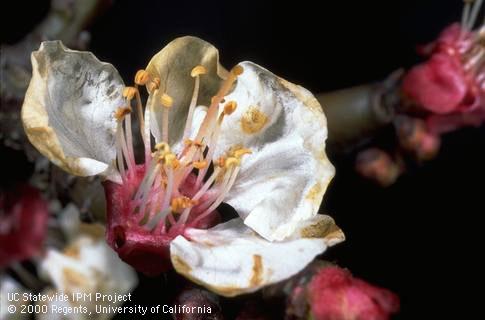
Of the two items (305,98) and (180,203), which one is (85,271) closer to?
(180,203)

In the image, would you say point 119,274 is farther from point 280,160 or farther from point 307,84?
point 307,84

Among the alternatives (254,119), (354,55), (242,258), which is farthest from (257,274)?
(354,55)

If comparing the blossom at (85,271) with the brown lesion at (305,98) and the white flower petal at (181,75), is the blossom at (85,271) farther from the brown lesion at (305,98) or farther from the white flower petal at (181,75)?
the brown lesion at (305,98)

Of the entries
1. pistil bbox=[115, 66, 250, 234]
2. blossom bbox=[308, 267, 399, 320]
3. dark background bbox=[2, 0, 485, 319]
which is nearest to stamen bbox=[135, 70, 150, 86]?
pistil bbox=[115, 66, 250, 234]

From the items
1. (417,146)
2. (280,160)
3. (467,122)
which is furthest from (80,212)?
(467,122)

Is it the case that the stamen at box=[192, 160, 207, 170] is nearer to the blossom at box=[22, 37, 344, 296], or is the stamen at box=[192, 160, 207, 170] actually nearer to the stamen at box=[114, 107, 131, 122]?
the blossom at box=[22, 37, 344, 296]

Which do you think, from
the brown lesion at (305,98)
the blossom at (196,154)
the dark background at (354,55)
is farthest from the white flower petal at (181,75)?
the dark background at (354,55)
